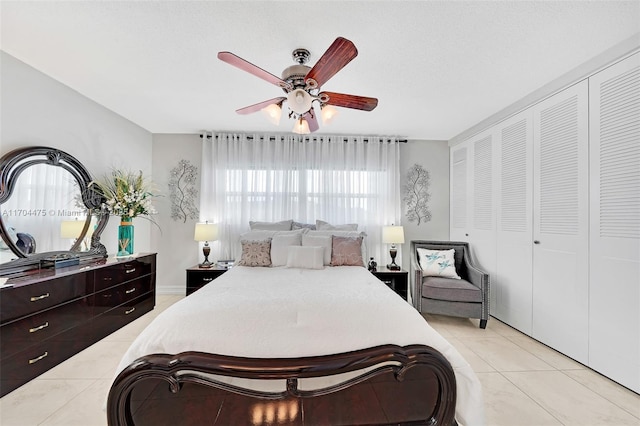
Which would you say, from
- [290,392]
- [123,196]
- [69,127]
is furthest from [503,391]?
[69,127]

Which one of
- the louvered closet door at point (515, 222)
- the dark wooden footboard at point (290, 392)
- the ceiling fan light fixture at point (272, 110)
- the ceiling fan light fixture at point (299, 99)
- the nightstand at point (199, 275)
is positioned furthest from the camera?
the nightstand at point (199, 275)

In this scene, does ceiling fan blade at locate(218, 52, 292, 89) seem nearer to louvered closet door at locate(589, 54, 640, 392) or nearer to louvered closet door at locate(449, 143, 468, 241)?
louvered closet door at locate(589, 54, 640, 392)

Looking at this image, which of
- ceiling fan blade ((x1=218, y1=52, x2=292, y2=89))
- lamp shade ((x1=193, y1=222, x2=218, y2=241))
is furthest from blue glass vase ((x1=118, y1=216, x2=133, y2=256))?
ceiling fan blade ((x1=218, y1=52, x2=292, y2=89))

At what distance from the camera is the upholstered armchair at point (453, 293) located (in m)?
3.26

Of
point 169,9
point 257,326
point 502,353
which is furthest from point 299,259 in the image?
point 169,9

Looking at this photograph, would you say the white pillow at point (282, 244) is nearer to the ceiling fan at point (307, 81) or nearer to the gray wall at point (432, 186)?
the ceiling fan at point (307, 81)

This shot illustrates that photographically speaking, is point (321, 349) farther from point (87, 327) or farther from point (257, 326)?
point (87, 327)

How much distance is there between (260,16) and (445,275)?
3434 millimetres

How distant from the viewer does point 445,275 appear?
363cm

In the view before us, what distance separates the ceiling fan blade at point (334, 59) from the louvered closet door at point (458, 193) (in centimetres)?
322

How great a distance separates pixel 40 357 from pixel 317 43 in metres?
3.30

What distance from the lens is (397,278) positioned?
3936 mm

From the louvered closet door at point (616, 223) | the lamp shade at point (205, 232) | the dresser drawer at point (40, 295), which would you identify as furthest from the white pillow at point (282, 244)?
the louvered closet door at point (616, 223)

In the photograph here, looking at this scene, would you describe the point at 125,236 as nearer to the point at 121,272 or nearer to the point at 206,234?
the point at 121,272
